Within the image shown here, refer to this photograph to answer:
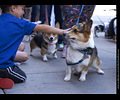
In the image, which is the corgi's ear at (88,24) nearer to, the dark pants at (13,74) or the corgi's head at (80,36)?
the corgi's head at (80,36)

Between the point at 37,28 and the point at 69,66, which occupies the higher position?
the point at 37,28

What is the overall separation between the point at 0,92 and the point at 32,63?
1544 millimetres

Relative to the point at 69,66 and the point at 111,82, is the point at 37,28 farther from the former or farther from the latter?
the point at 111,82

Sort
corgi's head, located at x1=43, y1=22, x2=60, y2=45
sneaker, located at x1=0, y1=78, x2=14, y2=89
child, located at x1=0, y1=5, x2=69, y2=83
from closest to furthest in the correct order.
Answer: sneaker, located at x1=0, y1=78, x2=14, y2=89, child, located at x1=0, y1=5, x2=69, y2=83, corgi's head, located at x1=43, y1=22, x2=60, y2=45

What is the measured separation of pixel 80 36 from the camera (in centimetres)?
280

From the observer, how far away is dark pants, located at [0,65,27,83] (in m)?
2.66

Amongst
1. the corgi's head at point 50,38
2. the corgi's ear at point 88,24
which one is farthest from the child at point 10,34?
the corgi's head at point 50,38

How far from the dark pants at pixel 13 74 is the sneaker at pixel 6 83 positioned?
4.7 inches

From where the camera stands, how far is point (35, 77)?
2988 mm

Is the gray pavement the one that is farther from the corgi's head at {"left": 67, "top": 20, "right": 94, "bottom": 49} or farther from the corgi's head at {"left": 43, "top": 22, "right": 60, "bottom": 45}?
the corgi's head at {"left": 43, "top": 22, "right": 60, "bottom": 45}

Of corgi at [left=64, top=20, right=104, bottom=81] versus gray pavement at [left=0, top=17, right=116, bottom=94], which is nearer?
gray pavement at [left=0, top=17, right=116, bottom=94]

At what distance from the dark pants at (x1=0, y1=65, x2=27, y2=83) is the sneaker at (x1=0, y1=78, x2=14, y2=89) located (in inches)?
4.7

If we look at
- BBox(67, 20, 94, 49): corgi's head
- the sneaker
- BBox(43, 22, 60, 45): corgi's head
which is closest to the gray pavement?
the sneaker
